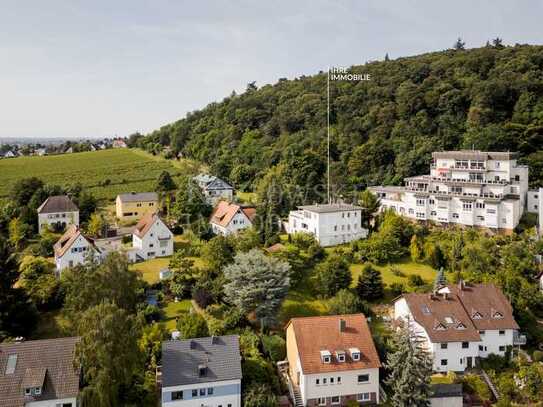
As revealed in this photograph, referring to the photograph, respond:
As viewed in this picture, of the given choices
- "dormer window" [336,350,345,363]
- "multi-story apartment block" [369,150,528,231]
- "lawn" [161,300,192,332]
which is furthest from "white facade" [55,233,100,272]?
"multi-story apartment block" [369,150,528,231]

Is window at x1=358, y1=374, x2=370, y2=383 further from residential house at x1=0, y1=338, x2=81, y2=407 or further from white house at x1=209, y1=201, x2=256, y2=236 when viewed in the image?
white house at x1=209, y1=201, x2=256, y2=236

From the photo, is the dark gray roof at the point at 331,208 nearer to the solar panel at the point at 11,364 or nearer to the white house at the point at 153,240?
→ the white house at the point at 153,240

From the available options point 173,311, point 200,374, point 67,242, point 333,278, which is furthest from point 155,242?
point 200,374

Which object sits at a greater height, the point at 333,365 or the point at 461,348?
the point at 333,365

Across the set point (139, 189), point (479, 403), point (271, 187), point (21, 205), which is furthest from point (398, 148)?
point (21, 205)

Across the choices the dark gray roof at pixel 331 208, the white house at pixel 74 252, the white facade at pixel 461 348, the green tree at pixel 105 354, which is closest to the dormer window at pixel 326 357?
the white facade at pixel 461 348

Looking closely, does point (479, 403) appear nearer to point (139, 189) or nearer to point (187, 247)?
point (187, 247)

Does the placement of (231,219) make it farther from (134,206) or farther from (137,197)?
(137,197)
